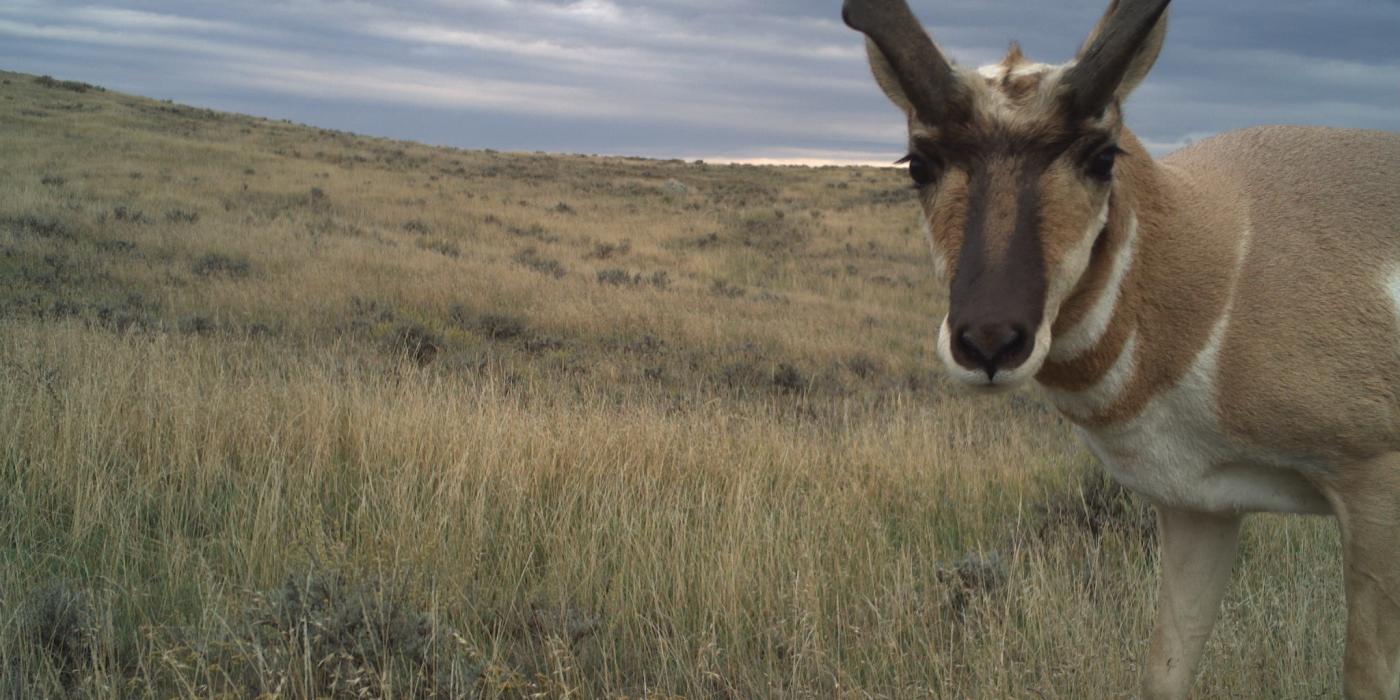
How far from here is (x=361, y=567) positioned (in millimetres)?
4156

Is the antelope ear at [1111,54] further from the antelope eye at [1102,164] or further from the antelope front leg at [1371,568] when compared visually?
the antelope front leg at [1371,568]

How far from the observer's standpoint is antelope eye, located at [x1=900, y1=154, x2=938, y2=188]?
280 centimetres

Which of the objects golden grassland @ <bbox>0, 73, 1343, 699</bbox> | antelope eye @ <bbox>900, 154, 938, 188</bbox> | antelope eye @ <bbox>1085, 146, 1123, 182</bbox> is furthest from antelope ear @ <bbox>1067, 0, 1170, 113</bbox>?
golden grassland @ <bbox>0, 73, 1343, 699</bbox>

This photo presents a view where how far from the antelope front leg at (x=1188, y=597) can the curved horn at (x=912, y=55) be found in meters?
1.98

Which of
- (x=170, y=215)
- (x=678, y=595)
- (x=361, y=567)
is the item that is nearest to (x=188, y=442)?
(x=361, y=567)

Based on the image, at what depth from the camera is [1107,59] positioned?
2561 millimetres

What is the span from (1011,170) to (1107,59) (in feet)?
1.39

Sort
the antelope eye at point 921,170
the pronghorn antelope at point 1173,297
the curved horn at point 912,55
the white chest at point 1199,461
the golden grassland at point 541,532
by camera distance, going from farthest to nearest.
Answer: the golden grassland at point 541,532
the white chest at point 1199,461
the antelope eye at point 921,170
the curved horn at point 912,55
the pronghorn antelope at point 1173,297

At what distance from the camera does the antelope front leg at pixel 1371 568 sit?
281 cm

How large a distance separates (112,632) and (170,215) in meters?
20.6

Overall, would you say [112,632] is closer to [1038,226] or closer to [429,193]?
[1038,226]

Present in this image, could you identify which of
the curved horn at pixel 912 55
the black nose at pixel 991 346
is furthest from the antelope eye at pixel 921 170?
the black nose at pixel 991 346

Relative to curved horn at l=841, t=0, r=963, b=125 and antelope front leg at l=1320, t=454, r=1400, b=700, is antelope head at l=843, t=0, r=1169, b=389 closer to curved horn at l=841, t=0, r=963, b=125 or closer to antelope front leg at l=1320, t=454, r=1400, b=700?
curved horn at l=841, t=0, r=963, b=125

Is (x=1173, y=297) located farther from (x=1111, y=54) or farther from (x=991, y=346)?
(x=991, y=346)
